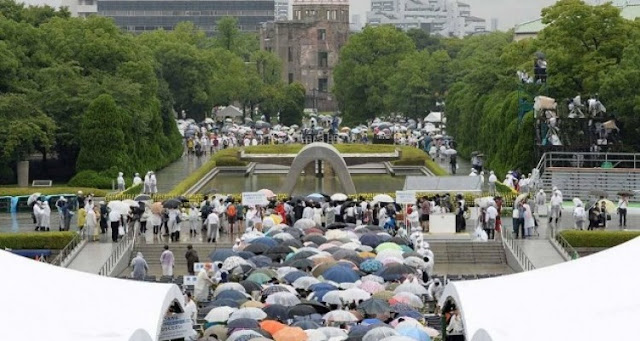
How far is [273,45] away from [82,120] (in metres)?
84.3

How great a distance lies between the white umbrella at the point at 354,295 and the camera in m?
31.5

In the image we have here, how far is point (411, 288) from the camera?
32.3 m

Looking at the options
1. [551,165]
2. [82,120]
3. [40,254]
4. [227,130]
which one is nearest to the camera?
[40,254]

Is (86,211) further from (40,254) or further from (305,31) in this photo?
(305,31)

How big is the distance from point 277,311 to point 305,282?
2931 mm

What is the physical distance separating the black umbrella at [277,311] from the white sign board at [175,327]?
87.6 inches

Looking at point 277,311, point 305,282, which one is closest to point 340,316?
point 277,311

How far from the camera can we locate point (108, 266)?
131 ft

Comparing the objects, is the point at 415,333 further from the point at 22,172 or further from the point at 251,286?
the point at 22,172

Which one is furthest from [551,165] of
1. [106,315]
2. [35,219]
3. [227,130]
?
[227,130]

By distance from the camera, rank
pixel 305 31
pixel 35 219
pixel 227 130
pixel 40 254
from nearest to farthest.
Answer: pixel 40 254 < pixel 35 219 < pixel 227 130 < pixel 305 31

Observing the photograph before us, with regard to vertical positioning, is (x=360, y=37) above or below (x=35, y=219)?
above

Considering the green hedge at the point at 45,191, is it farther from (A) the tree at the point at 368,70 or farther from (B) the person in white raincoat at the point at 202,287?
(A) the tree at the point at 368,70

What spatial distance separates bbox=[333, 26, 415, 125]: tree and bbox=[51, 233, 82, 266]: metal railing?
2297 inches
